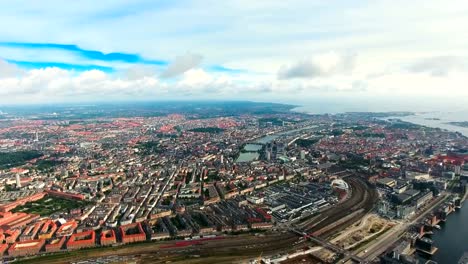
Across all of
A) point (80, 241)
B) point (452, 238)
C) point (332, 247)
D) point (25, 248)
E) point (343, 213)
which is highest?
point (343, 213)

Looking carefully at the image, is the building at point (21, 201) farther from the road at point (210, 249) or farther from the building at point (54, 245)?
the road at point (210, 249)

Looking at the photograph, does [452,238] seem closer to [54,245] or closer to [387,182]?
[387,182]

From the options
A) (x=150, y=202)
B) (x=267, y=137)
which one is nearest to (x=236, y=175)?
(x=150, y=202)

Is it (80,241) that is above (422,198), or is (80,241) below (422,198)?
below

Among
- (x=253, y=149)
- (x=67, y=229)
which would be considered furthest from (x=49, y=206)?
(x=253, y=149)

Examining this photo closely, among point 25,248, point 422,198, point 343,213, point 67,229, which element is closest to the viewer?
point 25,248

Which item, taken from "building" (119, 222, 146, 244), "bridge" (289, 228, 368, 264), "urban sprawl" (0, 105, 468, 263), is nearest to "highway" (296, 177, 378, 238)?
"urban sprawl" (0, 105, 468, 263)

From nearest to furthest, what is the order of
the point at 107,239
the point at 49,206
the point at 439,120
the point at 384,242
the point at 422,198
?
the point at 384,242, the point at 107,239, the point at 422,198, the point at 49,206, the point at 439,120
